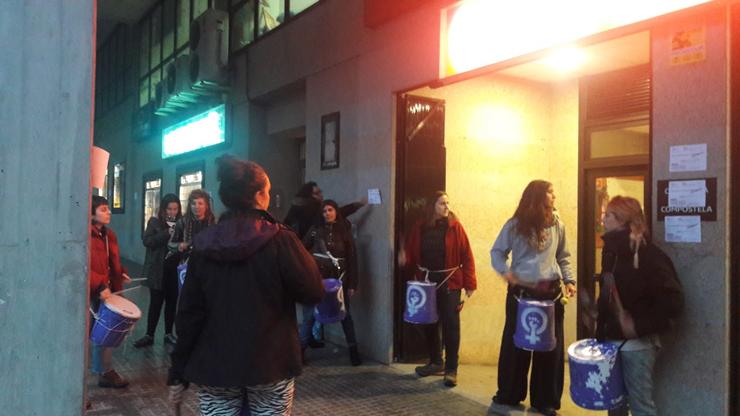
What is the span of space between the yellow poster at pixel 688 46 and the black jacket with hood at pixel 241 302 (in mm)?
2687

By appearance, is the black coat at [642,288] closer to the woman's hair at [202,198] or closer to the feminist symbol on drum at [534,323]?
the feminist symbol on drum at [534,323]

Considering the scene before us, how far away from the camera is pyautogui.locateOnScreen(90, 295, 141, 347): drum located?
14.9 feet

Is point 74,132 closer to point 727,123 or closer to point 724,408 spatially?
point 727,123

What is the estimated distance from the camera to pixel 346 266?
19.7 feet

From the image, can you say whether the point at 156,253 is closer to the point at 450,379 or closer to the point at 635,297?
the point at 450,379

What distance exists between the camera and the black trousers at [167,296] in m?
6.43

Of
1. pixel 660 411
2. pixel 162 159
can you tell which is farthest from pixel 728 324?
pixel 162 159

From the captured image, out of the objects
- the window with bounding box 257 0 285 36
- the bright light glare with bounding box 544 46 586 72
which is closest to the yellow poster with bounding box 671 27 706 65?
the bright light glare with bounding box 544 46 586 72

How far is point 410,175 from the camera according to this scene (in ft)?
19.9

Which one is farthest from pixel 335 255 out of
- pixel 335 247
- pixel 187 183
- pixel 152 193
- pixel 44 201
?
pixel 152 193

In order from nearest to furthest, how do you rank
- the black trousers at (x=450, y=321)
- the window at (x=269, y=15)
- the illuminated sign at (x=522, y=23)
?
the illuminated sign at (x=522, y=23) → the black trousers at (x=450, y=321) → the window at (x=269, y=15)

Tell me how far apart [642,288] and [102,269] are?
166 inches

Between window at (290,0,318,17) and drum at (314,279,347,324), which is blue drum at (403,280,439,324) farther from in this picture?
window at (290,0,318,17)

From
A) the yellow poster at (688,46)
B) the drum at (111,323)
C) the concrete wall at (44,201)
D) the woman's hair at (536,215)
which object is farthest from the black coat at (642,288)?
the drum at (111,323)
